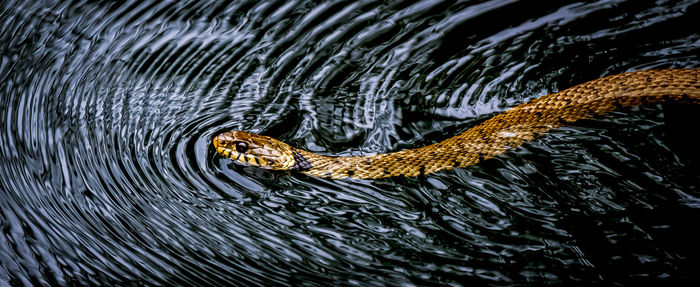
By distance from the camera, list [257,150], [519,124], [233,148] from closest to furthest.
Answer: [233,148], [257,150], [519,124]

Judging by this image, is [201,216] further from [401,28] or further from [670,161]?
[670,161]

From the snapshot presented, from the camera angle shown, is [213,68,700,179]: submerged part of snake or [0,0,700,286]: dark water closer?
[0,0,700,286]: dark water

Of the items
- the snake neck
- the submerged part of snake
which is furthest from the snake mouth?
the snake neck

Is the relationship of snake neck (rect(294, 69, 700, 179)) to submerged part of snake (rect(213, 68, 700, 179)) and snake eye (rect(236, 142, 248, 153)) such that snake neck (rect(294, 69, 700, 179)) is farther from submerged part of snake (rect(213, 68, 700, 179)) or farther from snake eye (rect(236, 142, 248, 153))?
snake eye (rect(236, 142, 248, 153))

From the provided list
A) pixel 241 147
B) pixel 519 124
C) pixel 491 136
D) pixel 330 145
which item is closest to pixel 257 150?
pixel 241 147

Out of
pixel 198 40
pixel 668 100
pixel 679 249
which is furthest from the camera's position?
pixel 198 40

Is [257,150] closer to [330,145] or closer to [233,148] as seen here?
[233,148]

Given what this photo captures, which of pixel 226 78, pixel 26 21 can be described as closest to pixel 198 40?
pixel 226 78
